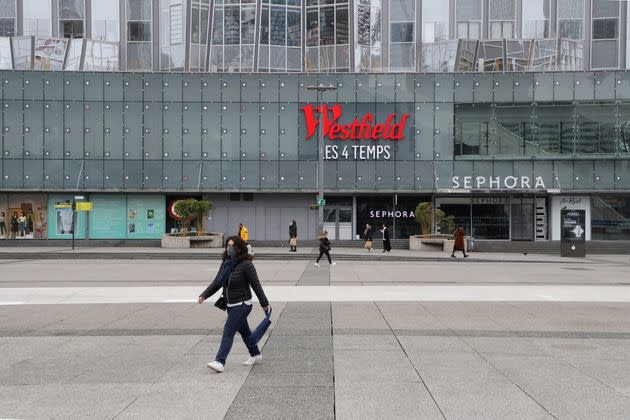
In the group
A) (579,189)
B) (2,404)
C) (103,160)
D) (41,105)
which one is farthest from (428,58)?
(2,404)

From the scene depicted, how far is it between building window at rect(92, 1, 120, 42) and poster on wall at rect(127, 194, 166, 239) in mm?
11599

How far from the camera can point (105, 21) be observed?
47.5m

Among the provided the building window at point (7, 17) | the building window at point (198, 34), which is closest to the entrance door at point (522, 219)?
the building window at point (198, 34)

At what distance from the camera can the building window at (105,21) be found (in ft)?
155

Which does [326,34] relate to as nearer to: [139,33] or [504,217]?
[139,33]

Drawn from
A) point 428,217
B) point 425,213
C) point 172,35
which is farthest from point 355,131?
point 172,35

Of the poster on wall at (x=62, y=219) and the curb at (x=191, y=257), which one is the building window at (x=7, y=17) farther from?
the curb at (x=191, y=257)

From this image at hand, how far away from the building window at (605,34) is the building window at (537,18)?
3278 mm

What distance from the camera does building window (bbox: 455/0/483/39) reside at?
46.8m

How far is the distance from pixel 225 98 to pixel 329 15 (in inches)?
365

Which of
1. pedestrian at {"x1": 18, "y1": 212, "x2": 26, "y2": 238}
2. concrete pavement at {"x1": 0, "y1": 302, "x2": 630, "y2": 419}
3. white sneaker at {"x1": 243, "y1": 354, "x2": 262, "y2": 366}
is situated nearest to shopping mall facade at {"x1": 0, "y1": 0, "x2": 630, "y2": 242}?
pedestrian at {"x1": 18, "y1": 212, "x2": 26, "y2": 238}

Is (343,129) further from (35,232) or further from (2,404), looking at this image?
(2,404)

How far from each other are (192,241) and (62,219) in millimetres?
10590

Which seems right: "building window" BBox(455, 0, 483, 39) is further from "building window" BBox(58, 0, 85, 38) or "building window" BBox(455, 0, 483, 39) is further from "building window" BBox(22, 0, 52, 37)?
"building window" BBox(22, 0, 52, 37)
